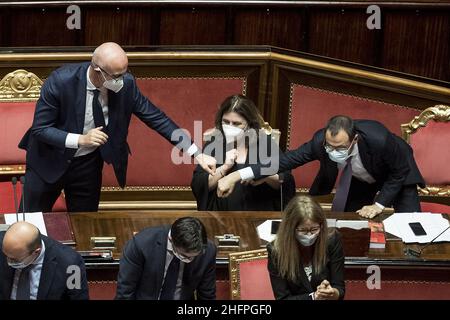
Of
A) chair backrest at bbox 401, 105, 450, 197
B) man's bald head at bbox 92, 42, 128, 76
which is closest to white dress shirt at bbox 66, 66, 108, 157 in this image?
man's bald head at bbox 92, 42, 128, 76

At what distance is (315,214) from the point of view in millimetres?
5055

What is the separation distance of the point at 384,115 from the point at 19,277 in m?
2.32

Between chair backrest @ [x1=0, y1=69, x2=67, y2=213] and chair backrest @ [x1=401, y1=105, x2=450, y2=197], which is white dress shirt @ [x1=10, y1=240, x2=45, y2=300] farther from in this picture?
chair backrest @ [x1=401, y1=105, x2=450, y2=197]

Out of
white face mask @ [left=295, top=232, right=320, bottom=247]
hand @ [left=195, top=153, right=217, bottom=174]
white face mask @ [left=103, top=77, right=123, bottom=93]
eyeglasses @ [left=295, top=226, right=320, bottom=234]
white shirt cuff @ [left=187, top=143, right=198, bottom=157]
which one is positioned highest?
white face mask @ [left=103, top=77, right=123, bottom=93]

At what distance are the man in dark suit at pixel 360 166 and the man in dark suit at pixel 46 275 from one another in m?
0.95

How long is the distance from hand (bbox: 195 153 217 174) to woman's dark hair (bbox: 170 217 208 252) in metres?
0.75

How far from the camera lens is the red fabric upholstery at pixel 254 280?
5227 millimetres

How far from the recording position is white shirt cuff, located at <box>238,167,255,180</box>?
18.6ft

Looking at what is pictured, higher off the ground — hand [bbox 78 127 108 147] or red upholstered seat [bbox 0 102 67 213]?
hand [bbox 78 127 108 147]

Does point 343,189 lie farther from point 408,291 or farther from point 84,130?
point 84,130

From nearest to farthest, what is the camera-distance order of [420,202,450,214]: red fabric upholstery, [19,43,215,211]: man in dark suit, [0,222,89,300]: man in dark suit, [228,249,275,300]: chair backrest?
[0,222,89,300]: man in dark suit → [228,249,275,300]: chair backrest → [19,43,215,211]: man in dark suit → [420,202,450,214]: red fabric upholstery
